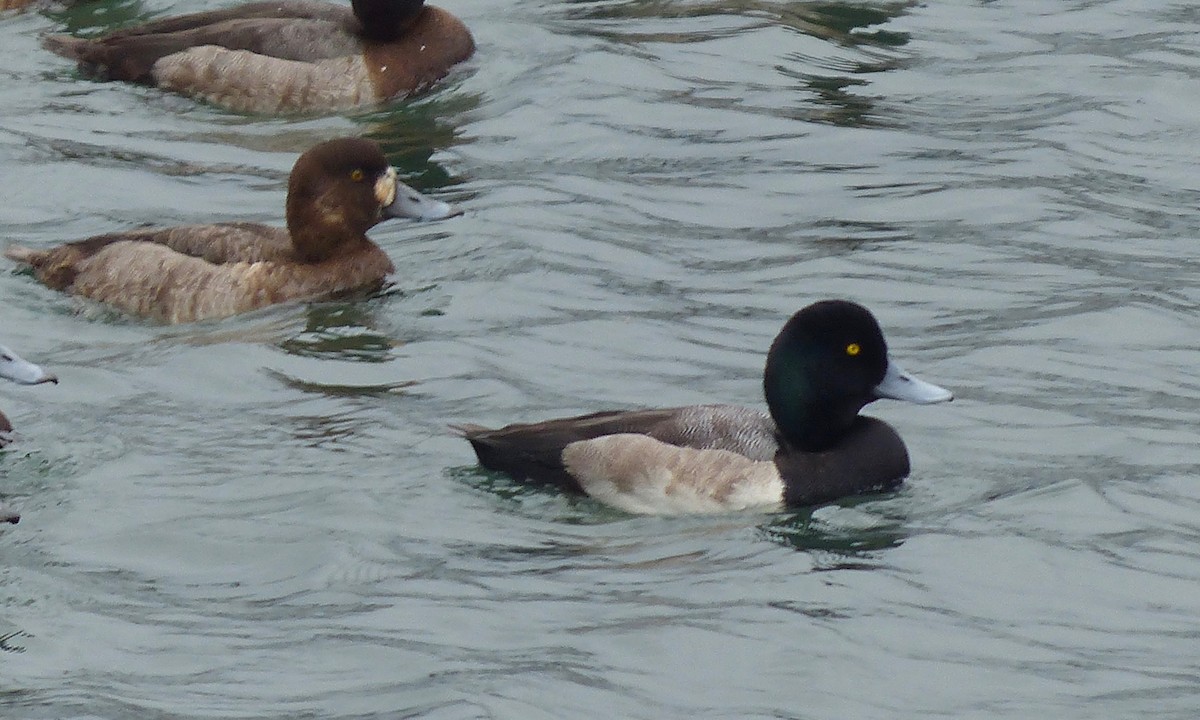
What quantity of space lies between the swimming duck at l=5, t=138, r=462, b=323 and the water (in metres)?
0.14

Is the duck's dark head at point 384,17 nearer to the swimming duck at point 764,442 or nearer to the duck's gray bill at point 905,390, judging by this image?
the swimming duck at point 764,442

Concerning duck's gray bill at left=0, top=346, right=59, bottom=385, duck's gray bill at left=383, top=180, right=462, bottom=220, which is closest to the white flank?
duck's gray bill at left=0, top=346, right=59, bottom=385

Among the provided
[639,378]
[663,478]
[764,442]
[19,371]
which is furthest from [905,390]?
[19,371]

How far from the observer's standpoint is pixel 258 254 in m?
10.7

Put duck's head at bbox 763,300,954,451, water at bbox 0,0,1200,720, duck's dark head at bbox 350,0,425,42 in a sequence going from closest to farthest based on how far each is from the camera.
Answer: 1. water at bbox 0,0,1200,720
2. duck's head at bbox 763,300,954,451
3. duck's dark head at bbox 350,0,425,42

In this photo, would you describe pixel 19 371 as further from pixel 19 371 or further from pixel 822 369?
pixel 822 369

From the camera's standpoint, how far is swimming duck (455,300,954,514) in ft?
26.6

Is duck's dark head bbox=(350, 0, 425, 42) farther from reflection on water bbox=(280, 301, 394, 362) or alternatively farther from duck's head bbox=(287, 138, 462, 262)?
reflection on water bbox=(280, 301, 394, 362)

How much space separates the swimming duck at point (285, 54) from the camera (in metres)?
13.3

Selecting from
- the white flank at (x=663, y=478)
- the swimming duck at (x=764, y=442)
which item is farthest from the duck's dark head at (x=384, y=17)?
the white flank at (x=663, y=478)

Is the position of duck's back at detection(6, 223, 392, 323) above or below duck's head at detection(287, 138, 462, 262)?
below

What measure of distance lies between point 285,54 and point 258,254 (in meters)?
2.90

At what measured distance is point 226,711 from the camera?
660 centimetres

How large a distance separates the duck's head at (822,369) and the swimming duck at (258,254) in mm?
3018
